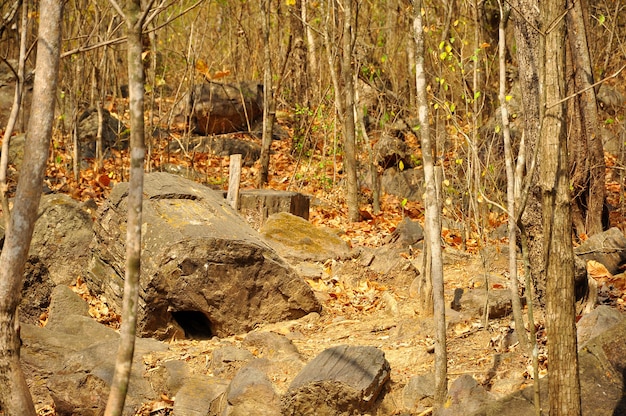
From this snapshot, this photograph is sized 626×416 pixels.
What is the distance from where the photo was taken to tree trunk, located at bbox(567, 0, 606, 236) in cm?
844

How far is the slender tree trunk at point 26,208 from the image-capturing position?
4629 millimetres

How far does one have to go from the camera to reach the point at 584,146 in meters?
8.47

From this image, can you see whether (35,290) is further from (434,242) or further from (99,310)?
(434,242)

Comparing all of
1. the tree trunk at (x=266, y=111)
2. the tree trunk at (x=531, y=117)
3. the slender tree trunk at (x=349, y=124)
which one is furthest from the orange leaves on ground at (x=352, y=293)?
the tree trunk at (x=266, y=111)

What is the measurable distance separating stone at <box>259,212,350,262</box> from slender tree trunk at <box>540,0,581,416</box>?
15.4 ft

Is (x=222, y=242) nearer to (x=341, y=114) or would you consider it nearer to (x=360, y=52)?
(x=341, y=114)

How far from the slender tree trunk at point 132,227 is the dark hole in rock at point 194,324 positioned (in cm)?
361

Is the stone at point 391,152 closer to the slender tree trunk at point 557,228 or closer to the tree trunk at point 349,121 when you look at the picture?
the tree trunk at point 349,121

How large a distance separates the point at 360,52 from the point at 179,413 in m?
8.26

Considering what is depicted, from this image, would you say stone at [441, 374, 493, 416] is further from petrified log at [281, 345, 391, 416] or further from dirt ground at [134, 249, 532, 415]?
petrified log at [281, 345, 391, 416]

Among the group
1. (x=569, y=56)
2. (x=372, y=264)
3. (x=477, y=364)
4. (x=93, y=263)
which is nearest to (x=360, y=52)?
(x=569, y=56)

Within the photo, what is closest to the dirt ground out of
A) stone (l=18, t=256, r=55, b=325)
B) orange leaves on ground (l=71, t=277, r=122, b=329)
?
orange leaves on ground (l=71, t=277, r=122, b=329)

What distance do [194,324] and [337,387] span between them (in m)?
2.48

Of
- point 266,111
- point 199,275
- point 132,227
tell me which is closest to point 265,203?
point 266,111
